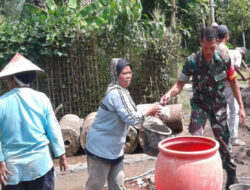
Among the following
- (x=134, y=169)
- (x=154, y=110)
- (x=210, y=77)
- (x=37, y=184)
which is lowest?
(x=134, y=169)

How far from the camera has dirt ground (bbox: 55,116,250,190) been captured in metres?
4.80

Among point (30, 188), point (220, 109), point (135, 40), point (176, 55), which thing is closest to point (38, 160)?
point (30, 188)

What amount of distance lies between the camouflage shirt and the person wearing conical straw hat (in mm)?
1856

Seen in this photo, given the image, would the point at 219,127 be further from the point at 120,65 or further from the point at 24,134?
the point at 24,134

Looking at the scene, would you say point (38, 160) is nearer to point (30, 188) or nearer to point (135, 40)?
point (30, 188)

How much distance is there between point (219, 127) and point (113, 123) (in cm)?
145

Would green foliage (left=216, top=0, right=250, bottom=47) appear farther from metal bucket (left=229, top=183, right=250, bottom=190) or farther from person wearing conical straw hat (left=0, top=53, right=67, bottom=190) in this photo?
person wearing conical straw hat (left=0, top=53, right=67, bottom=190)

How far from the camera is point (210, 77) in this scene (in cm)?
393

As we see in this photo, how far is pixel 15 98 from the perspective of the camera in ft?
9.37

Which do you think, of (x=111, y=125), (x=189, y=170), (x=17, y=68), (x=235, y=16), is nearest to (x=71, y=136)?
(x=111, y=125)

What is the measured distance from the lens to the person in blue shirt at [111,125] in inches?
→ 127

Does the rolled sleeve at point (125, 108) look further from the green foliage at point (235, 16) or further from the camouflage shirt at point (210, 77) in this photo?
the green foliage at point (235, 16)

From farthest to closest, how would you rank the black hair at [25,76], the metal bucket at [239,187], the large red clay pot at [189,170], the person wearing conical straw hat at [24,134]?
the metal bucket at [239,187]
the black hair at [25,76]
the person wearing conical straw hat at [24,134]
the large red clay pot at [189,170]

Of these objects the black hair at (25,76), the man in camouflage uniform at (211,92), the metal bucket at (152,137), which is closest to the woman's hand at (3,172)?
the black hair at (25,76)
